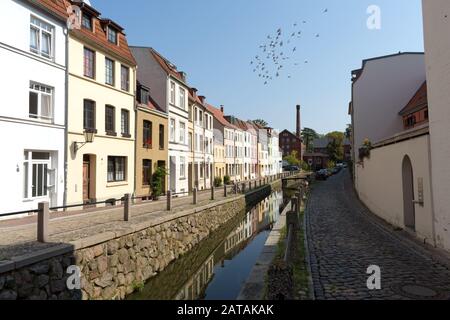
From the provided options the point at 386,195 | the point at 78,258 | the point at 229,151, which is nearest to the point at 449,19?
the point at 386,195

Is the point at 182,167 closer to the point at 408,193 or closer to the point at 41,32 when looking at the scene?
the point at 41,32

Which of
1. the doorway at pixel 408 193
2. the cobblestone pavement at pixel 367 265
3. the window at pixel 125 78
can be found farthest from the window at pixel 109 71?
the doorway at pixel 408 193

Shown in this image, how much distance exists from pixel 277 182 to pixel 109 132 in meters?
34.0

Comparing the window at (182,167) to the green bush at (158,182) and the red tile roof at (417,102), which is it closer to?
the green bush at (158,182)

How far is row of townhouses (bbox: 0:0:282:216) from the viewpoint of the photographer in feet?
42.7

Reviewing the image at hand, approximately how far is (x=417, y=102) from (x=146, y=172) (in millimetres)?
18746

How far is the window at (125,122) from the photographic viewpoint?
67.4ft

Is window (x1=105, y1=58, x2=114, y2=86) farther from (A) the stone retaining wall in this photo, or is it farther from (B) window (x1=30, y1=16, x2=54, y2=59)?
(A) the stone retaining wall

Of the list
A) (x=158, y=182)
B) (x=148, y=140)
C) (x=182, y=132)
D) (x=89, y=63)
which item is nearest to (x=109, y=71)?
(x=89, y=63)

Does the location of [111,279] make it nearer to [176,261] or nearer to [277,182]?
[176,261]

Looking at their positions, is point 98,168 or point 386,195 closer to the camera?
point 386,195

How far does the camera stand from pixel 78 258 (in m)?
8.16

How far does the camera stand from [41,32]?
14.4 m

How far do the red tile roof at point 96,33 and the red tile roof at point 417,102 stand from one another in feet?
60.3
